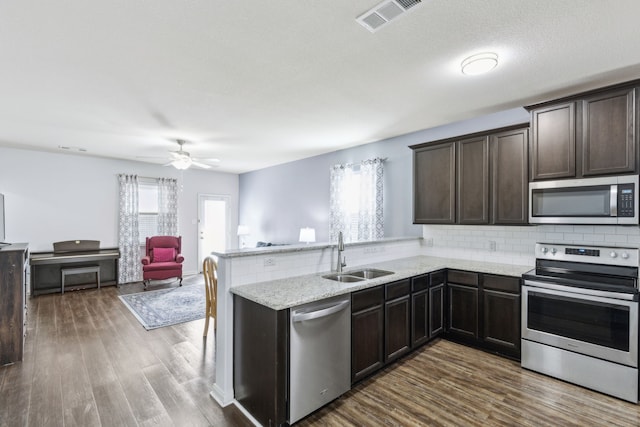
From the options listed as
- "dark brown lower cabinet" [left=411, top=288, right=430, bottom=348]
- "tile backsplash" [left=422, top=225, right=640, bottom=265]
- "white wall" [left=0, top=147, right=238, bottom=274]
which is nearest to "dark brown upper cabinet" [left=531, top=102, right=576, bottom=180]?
"tile backsplash" [left=422, top=225, right=640, bottom=265]

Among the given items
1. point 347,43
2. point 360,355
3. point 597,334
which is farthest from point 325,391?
A: point 347,43

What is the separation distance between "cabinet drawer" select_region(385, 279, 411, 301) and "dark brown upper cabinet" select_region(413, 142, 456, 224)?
124 centimetres

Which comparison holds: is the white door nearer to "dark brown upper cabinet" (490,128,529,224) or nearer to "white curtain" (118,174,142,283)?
"white curtain" (118,174,142,283)

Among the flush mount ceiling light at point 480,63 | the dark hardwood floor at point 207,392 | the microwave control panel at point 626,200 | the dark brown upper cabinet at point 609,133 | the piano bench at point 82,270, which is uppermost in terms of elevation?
the flush mount ceiling light at point 480,63

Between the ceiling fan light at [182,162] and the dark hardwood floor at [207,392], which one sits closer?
the dark hardwood floor at [207,392]

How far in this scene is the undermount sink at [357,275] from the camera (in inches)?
116

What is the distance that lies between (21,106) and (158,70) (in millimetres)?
2194

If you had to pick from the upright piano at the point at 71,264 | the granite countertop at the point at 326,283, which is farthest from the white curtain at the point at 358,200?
the upright piano at the point at 71,264

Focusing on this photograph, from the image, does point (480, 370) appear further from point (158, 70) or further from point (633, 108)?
point (158, 70)

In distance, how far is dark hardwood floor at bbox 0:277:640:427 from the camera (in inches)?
86.3

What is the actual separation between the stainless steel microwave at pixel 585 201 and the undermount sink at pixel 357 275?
163 cm

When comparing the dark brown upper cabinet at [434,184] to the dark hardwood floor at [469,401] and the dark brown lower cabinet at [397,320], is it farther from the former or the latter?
the dark hardwood floor at [469,401]

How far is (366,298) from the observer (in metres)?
2.60

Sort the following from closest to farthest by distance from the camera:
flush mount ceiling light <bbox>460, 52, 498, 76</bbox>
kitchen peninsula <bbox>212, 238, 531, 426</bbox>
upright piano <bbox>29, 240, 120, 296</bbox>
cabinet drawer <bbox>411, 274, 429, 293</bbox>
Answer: kitchen peninsula <bbox>212, 238, 531, 426</bbox> < flush mount ceiling light <bbox>460, 52, 498, 76</bbox> < cabinet drawer <bbox>411, 274, 429, 293</bbox> < upright piano <bbox>29, 240, 120, 296</bbox>
